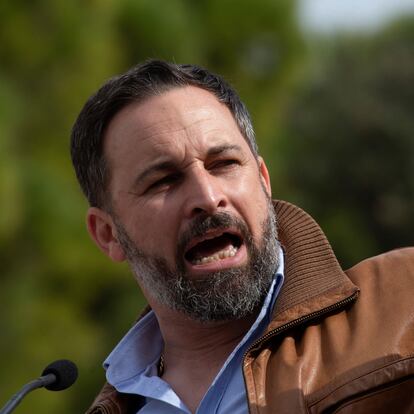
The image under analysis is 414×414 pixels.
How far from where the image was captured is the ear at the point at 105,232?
3.06 meters

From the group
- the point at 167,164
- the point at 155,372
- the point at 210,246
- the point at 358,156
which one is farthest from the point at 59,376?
the point at 358,156

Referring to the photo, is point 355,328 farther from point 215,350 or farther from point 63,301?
point 63,301

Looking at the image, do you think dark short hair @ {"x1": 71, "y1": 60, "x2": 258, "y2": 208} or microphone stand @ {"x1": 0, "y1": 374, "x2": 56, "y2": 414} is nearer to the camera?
microphone stand @ {"x1": 0, "y1": 374, "x2": 56, "y2": 414}

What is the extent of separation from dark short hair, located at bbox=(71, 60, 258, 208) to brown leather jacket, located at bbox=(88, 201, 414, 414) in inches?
19.3

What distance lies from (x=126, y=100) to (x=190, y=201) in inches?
15.6

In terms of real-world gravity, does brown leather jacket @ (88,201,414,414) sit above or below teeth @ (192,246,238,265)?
below

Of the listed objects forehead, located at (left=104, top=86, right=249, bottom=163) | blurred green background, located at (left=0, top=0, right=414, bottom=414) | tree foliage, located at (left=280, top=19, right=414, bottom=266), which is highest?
forehead, located at (left=104, top=86, right=249, bottom=163)

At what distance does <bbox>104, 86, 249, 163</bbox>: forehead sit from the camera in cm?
283

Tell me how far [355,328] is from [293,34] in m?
9.81

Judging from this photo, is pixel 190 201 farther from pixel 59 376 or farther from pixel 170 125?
pixel 59 376

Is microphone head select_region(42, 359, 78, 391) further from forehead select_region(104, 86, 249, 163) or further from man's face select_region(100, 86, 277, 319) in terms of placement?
forehead select_region(104, 86, 249, 163)

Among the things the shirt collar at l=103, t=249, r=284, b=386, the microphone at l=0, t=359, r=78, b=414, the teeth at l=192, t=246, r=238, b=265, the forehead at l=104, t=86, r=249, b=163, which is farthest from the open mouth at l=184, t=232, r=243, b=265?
the microphone at l=0, t=359, r=78, b=414

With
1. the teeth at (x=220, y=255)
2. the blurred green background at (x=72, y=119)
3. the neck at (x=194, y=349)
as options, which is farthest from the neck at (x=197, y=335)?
the blurred green background at (x=72, y=119)

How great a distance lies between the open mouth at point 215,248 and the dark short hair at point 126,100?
0.32 meters
